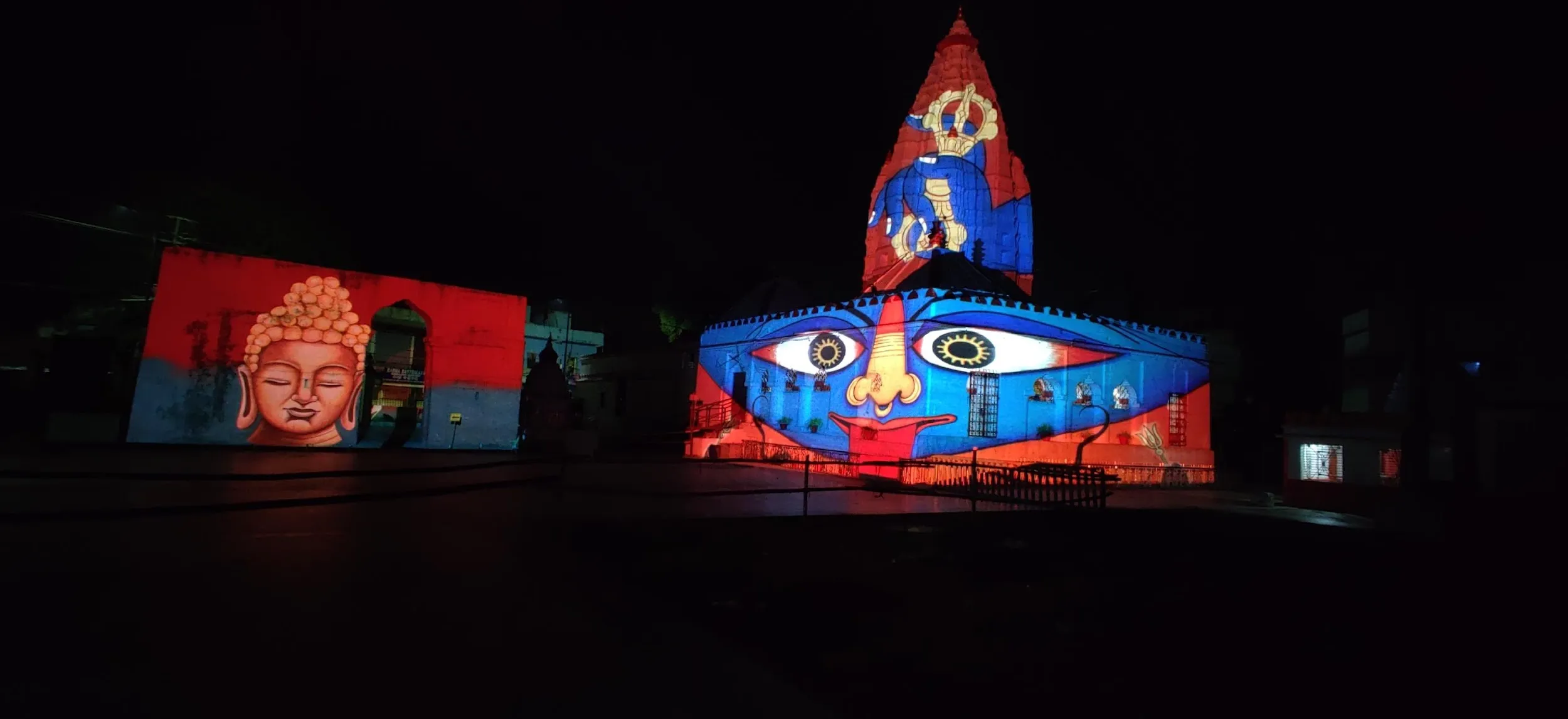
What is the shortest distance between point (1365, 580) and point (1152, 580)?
1.96 metres

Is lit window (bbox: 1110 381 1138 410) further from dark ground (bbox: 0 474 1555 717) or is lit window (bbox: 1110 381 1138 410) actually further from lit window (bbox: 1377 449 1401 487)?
dark ground (bbox: 0 474 1555 717)

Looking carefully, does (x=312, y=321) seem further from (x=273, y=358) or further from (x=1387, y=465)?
(x=1387, y=465)

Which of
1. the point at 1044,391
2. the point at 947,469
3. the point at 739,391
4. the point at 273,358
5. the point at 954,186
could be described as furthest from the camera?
the point at 954,186

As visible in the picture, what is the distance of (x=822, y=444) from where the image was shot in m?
23.1

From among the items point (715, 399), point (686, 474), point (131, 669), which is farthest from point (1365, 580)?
point (715, 399)

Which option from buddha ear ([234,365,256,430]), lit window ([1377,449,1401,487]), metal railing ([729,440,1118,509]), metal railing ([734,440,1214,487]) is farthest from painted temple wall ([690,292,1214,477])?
buddha ear ([234,365,256,430])

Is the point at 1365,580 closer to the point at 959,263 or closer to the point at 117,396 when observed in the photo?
the point at 959,263

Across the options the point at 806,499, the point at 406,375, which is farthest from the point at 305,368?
the point at 806,499

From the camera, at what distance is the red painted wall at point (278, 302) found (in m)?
18.3

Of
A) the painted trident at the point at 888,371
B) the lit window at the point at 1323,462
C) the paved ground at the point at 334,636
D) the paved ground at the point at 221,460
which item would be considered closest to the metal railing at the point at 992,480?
the painted trident at the point at 888,371

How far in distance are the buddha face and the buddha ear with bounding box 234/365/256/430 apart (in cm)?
2

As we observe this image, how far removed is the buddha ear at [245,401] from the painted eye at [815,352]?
15174 mm

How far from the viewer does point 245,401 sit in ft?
62.4

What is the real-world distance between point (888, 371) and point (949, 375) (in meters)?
1.80
